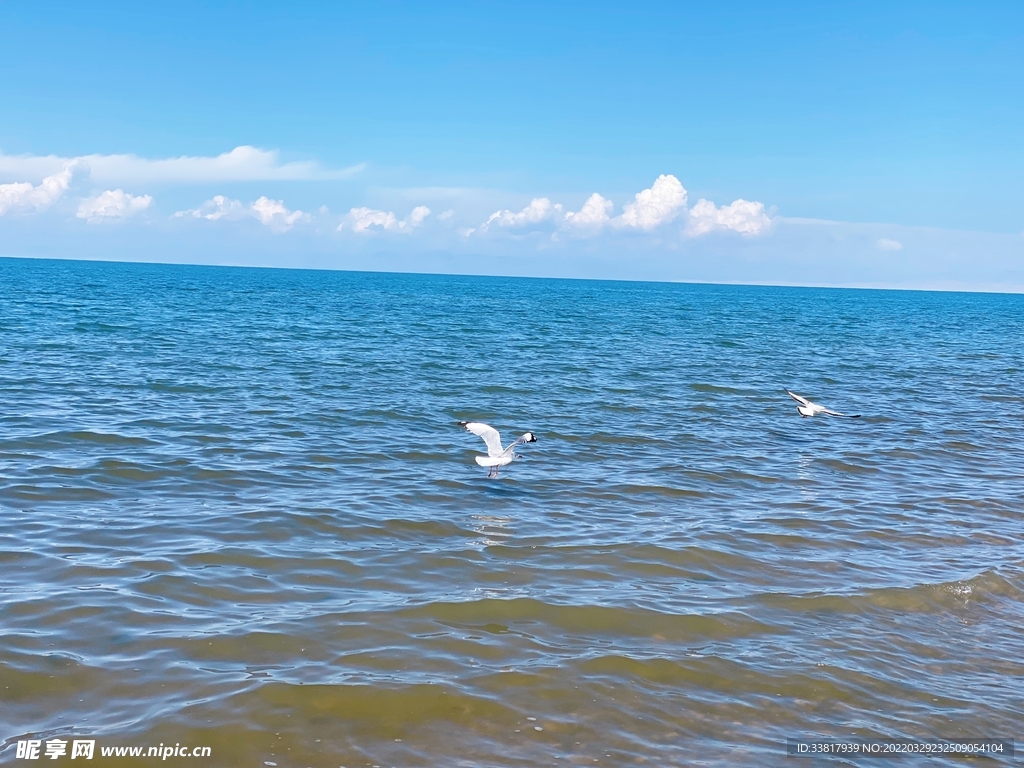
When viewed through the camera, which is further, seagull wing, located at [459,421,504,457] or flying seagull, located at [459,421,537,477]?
seagull wing, located at [459,421,504,457]

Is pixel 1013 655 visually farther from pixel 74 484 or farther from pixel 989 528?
pixel 74 484

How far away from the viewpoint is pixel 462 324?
5078cm

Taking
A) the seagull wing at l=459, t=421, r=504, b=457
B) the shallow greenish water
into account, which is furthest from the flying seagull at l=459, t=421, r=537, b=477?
the shallow greenish water

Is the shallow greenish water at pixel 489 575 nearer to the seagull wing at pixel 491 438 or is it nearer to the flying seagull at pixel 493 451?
the flying seagull at pixel 493 451

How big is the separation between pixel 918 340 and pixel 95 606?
5348cm

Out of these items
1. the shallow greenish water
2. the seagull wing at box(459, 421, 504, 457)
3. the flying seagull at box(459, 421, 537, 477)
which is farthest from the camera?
the seagull wing at box(459, 421, 504, 457)

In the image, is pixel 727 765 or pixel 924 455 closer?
pixel 727 765

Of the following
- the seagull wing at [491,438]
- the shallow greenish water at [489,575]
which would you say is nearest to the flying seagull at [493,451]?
the seagull wing at [491,438]

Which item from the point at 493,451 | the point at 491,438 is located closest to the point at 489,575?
the point at 493,451

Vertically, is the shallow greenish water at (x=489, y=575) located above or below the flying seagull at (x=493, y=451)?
below

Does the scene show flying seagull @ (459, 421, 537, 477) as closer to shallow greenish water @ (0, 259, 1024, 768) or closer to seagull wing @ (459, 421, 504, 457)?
seagull wing @ (459, 421, 504, 457)

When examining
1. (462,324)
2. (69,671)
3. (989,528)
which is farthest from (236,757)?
(462,324)

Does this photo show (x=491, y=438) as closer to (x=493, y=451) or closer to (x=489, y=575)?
(x=493, y=451)

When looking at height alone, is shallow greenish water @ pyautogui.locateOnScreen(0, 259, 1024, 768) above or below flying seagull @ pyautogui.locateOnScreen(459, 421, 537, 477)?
below
